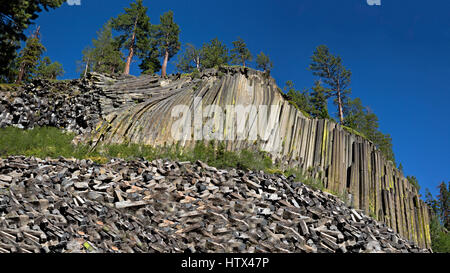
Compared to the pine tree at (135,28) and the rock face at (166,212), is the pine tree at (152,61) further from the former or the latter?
the rock face at (166,212)

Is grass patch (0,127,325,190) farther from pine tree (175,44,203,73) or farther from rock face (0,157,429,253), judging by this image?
pine tree (175,44,203,73)

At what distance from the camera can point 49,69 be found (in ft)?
125

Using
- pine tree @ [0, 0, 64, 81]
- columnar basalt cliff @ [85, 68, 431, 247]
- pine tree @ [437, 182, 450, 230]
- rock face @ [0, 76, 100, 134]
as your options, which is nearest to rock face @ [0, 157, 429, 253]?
columnar basalt cliff @ [85, 68, 431, 247]

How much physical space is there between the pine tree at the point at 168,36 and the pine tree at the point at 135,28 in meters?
1.20

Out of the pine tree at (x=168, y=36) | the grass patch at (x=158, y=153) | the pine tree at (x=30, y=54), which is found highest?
the pine tree at (x=168, y=36)

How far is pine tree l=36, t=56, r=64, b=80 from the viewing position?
1412 inches

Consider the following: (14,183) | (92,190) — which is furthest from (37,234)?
(14,183)

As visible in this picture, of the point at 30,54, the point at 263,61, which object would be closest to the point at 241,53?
the point at 263,61

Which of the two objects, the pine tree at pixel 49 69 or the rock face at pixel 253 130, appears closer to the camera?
the rock face at pixel 253 130

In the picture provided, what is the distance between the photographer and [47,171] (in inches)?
378

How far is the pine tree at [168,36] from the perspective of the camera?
32125 mm

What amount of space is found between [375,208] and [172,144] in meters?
8.85
